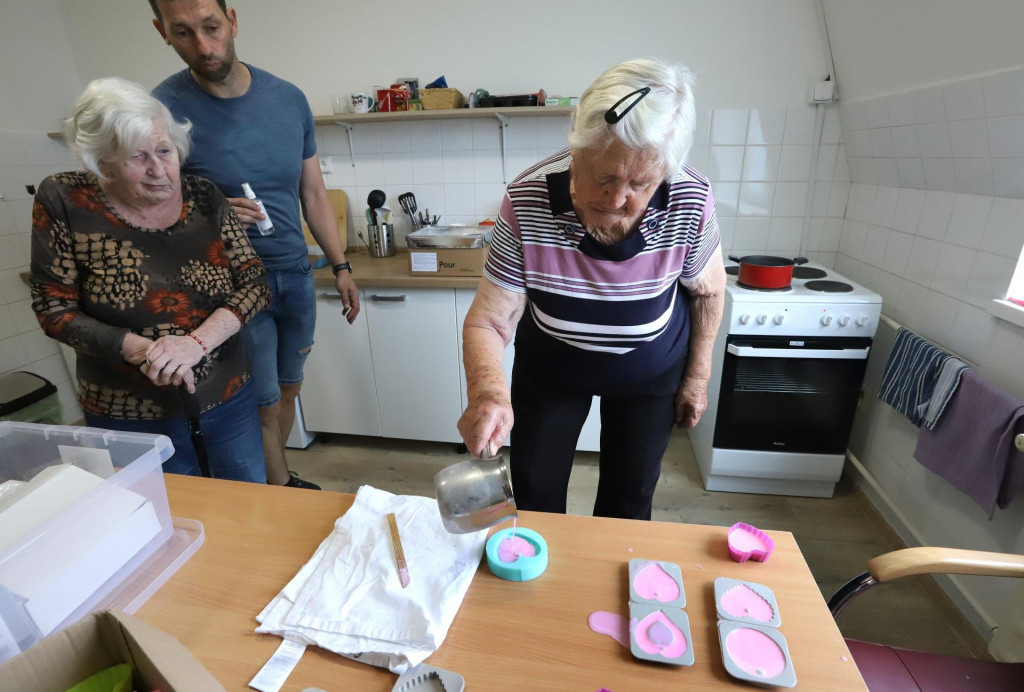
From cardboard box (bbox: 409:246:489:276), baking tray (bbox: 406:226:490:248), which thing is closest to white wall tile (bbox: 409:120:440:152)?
baking tray (bbox: 406:226:490:248)

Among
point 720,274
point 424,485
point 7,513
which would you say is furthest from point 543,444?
point 424,485

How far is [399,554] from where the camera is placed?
0.83m

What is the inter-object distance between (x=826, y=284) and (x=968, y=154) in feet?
1.99

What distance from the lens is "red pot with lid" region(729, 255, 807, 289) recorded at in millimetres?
1991

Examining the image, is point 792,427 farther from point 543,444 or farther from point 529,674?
point 529,674

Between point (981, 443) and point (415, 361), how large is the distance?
1.92m

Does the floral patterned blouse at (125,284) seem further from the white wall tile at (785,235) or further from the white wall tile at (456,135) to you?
the white wall tile at (785,235)

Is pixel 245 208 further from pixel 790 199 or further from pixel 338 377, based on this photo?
pixel 790 199

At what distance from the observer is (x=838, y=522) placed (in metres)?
2.09

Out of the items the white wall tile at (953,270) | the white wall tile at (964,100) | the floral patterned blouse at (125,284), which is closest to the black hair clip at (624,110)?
the floral patterned blouse at (125,284)

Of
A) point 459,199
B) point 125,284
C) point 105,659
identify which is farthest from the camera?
point 459,199

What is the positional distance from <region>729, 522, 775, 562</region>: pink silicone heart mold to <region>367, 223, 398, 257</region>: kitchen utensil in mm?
2103

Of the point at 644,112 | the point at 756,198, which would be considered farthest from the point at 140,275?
the point at 756,198

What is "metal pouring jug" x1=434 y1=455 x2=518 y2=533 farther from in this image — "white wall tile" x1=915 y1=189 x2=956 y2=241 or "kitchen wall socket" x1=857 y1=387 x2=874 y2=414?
"kitchen wall socket" x1=857 y1=387 x2=874 y2=414
